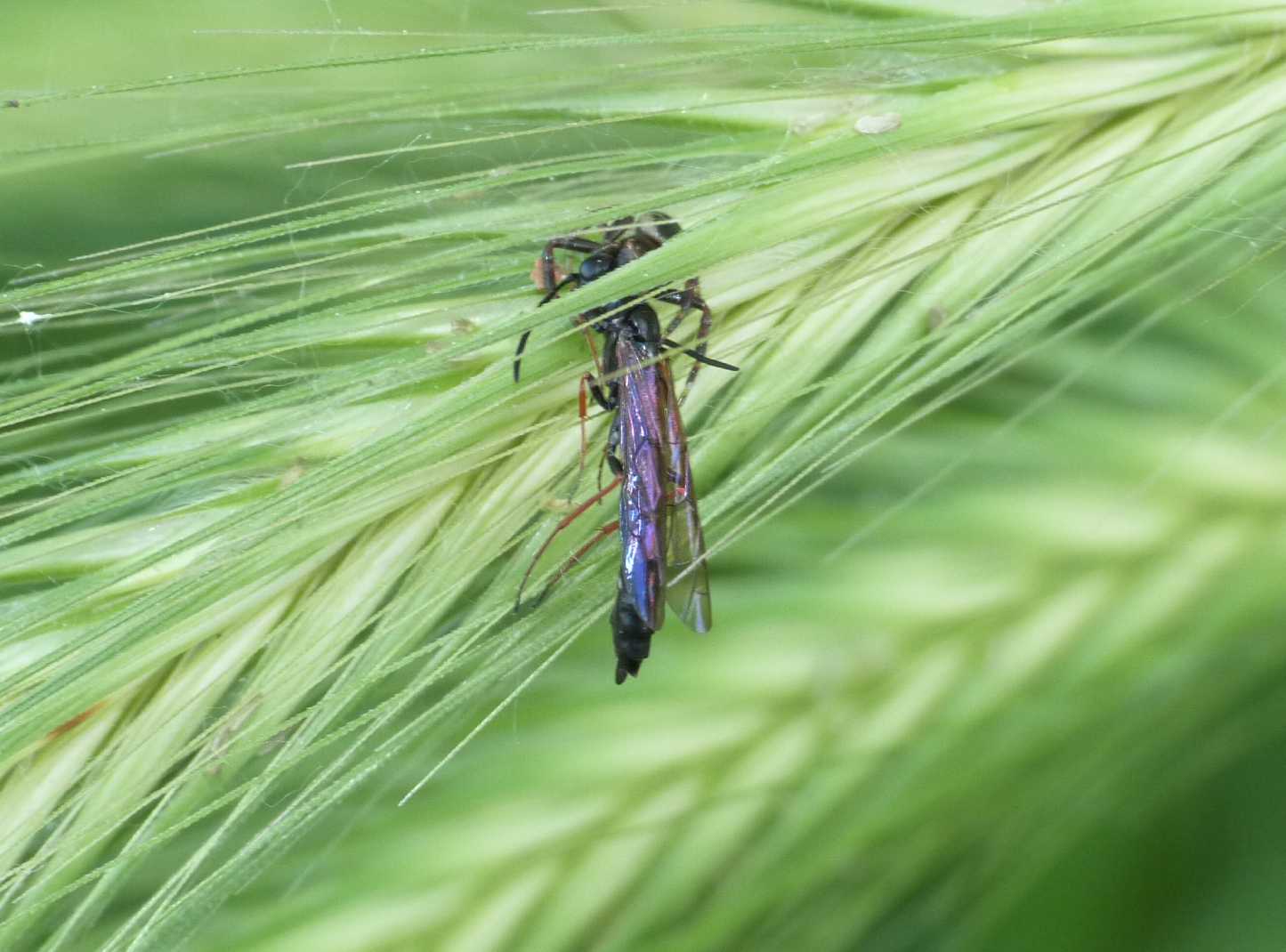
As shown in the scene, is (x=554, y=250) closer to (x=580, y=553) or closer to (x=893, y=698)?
(x=580, y=553)

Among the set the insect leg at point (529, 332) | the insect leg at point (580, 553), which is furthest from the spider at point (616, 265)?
the insect leg at point (580, 553)

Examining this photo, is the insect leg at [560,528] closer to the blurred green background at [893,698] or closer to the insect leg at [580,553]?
the insect leg at [580,553]

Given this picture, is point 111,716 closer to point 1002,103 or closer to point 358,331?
point 358,331

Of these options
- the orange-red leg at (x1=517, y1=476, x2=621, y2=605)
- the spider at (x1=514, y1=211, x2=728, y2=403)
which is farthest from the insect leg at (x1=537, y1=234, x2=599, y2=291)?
the orange-red leg at (x1=517, y1=476, x2=621, y2=605)

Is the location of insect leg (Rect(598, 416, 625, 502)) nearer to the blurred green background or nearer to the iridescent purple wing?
the iridescent purple wing

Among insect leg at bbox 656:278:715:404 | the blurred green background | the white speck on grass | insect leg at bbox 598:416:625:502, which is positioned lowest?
the blurred green background

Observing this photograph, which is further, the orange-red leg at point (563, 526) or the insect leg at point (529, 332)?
the orange-red leg at point (563, 526)
